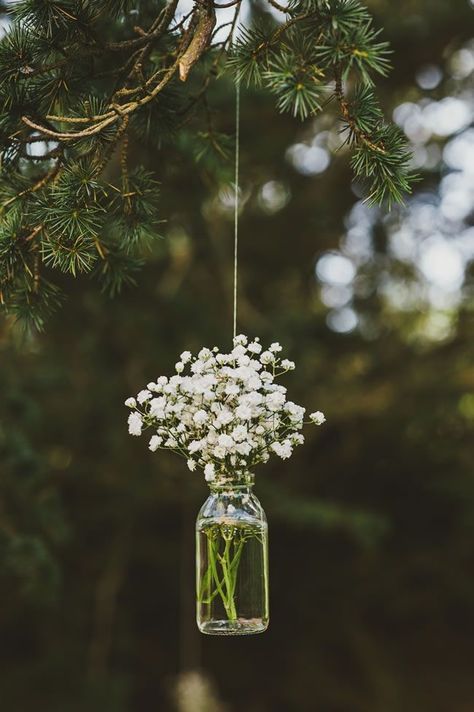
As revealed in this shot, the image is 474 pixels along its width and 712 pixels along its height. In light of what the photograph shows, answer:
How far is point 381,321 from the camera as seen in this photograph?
5871 mm

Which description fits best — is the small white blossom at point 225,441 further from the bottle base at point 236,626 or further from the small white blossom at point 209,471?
the bottle base at point 236,626

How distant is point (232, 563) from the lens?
1665 mm

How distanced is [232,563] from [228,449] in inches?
9.3

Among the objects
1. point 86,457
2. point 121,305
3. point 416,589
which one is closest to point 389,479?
point 416,589

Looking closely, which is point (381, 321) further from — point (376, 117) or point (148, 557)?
point (376, 117)

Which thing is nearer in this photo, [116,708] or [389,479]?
[116,708]

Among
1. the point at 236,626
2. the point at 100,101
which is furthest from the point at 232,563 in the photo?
the point at 100,101

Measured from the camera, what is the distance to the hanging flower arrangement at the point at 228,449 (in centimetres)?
162

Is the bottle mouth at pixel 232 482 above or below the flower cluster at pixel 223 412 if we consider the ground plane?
below

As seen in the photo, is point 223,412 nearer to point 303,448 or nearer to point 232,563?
point 232,563

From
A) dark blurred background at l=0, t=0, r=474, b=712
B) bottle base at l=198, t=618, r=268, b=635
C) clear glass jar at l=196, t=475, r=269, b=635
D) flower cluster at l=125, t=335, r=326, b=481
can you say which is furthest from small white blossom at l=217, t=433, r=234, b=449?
dark blurred background at l=0, t=0, r=474, b=712

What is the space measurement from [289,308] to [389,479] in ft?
5.51

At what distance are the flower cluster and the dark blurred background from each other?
6.67 ft

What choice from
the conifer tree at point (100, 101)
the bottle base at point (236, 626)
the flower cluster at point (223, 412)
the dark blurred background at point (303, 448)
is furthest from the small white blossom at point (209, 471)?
the dark blurred background at point (303, 448)
